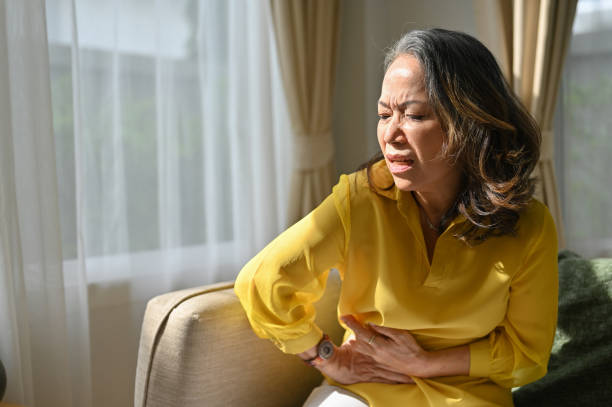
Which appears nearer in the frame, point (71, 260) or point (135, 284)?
point (71, 260)

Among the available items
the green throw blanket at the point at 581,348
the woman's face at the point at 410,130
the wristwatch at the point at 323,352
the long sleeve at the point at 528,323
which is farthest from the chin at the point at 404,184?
the green throw blanket at the point at 581,348

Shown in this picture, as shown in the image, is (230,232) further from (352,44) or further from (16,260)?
(352,44)

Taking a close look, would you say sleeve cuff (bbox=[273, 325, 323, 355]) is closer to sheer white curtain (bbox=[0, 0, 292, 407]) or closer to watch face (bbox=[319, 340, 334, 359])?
watch face (bbox=[319, 340, 334, 359])

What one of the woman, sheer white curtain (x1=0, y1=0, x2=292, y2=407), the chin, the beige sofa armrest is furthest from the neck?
sheer white curtain (x1=0, y1=0, x2=292, y2=407)

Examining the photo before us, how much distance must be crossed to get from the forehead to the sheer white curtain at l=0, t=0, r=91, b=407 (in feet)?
3.12

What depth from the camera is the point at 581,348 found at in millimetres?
1508

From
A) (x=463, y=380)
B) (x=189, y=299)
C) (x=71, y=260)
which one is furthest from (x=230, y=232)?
(x=463, y=380)

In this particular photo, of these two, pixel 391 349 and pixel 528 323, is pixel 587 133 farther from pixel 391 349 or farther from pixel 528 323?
pixel 391 349

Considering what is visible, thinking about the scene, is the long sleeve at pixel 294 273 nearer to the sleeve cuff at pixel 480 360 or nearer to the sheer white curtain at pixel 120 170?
the sleeve cuff at pixel 480 360

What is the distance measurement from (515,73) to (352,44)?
2.87 feet

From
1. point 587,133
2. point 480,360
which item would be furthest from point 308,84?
point 480,360

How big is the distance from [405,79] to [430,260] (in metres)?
0.42

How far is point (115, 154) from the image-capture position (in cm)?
195

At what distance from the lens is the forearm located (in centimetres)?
133
